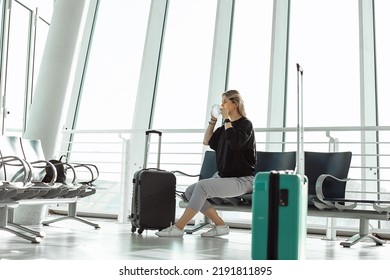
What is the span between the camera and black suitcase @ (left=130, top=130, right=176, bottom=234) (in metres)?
3.74

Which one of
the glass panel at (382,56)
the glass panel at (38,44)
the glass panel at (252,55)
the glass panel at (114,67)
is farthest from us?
the glass panel at (38,44)

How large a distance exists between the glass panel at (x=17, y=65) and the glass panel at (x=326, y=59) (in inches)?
130

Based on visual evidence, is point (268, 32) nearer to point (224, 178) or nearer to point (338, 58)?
point (338, 58)

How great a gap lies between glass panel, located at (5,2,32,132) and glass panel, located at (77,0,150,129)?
2.46 ft

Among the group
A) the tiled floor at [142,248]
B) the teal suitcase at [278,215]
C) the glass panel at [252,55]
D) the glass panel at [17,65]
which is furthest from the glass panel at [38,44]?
the teal suitcase at [278,215]

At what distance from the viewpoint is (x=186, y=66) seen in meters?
5.81

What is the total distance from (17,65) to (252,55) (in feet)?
9.61

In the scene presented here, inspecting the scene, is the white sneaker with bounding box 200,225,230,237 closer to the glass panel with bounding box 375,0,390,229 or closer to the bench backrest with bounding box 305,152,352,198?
the bench backrest with bounding box 305,152,352,198

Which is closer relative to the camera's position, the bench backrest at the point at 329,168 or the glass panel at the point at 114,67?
the bench backrest at the point at 329,168

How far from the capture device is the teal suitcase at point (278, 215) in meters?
1.67

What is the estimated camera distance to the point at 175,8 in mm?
6047

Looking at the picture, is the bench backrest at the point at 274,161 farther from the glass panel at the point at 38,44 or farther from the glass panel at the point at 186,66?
the glass panel at the point at 38,44

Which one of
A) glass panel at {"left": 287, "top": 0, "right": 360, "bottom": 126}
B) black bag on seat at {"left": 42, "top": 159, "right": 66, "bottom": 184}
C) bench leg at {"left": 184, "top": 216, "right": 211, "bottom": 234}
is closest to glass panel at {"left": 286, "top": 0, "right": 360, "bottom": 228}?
glass panel at {"left": 287, "top": 0, "right": 360, "bottom": 126}

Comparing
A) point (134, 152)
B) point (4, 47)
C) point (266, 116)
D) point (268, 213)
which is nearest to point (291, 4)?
point (266, 116)
